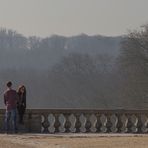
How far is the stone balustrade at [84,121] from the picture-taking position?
24969 mm

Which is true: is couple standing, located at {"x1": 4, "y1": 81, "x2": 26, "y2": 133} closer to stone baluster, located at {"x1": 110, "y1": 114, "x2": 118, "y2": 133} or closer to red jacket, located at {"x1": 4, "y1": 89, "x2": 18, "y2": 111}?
red jacket, located at {"x1": 4, "y1": 89, "x2": 18, "y2": 111}

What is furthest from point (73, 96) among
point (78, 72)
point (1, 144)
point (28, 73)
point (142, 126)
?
point (1, 144)

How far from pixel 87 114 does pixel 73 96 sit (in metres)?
80.9

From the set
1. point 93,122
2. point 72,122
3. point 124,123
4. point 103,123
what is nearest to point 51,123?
point 72,122

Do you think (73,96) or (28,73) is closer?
(73,96)

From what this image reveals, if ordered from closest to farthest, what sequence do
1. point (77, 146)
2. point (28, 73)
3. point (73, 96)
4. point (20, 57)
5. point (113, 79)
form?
point (77, 146), point (113, 79), point (73, 96), point (28, 73), point (20, 57)

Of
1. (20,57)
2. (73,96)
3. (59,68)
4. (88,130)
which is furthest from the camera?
(20,57)

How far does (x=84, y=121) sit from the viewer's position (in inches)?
1037

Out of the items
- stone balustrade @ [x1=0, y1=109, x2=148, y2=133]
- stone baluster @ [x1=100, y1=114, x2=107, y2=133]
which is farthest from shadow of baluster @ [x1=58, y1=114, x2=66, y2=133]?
stone baluster @ [x1=100, y1=114, x2=107, y2=133]

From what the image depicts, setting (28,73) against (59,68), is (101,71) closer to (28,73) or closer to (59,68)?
(59,68)

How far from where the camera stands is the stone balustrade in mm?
24969

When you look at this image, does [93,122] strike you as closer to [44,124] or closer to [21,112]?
[44,124]

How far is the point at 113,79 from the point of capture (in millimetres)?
99812

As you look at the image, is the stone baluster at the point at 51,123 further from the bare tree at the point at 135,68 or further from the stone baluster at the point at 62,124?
the bare tree at the point at 135,68
